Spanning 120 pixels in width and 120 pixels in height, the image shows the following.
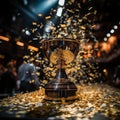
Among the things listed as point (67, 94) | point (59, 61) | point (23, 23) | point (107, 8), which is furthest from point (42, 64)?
point (23, 23)

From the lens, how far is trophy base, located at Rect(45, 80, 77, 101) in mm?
2092

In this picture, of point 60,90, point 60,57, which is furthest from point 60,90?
point 60,57

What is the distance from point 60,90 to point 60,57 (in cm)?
33

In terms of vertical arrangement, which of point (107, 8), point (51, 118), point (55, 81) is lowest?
point (51, 118)

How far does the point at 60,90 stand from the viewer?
2088 millimetres

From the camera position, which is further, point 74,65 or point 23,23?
point 23,23

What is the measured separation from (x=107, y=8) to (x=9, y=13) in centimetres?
416

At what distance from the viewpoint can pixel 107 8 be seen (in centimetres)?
770

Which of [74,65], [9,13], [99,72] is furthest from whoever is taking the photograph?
[9,13]

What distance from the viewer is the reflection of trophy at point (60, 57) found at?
209cm

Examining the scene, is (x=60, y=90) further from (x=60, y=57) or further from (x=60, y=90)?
(x=60, y=57)

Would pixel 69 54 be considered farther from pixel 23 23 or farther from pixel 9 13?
pixel 23 23

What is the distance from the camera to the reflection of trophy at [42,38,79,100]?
2090 mm

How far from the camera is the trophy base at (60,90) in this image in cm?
209
